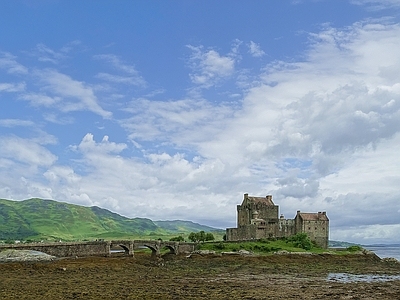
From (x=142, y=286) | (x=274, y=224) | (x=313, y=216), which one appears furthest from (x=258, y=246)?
(x=142, y=286)

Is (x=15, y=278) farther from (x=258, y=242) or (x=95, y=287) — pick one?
(x=258, y=242)

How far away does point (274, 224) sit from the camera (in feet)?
359

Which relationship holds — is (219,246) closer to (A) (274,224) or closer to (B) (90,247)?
(A) (274,224)

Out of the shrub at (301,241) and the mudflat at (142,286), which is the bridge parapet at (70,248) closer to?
the mudflat at (142,286)

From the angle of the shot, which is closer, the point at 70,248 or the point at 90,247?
the point at 70,248

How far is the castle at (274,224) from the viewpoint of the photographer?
10785cm

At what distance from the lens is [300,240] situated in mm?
99062

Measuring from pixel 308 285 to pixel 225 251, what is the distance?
46.0 meters

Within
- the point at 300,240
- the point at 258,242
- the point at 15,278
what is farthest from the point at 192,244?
the point at 15,278

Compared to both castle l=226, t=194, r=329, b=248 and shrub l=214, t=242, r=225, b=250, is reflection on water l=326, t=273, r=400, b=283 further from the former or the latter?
castle l=226, t=194, r=329, b=248

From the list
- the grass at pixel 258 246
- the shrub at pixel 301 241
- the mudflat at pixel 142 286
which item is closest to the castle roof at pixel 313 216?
the shrub at pixel 301 241

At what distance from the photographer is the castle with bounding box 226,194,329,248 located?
354ft

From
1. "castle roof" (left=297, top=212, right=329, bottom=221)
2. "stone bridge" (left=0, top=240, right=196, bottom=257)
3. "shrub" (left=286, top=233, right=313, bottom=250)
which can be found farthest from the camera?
"castle roof" (left=297, top=212, right=329, bottom=221)

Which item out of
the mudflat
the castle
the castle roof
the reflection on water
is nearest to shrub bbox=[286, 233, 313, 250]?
the castle
